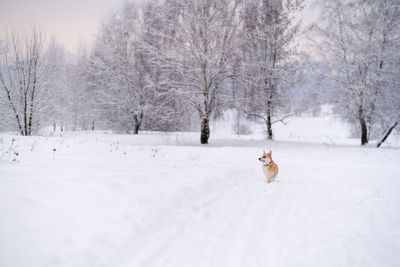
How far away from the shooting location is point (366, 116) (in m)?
11.0

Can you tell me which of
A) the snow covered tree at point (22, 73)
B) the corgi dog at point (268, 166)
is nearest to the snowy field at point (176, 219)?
the corgi dog at point (268, 166)

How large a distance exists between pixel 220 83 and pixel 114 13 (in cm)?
1186

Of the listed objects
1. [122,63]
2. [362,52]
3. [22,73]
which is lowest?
[22,73]

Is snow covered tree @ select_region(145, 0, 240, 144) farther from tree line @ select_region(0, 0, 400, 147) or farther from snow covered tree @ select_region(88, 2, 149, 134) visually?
snow covered tree @ select_region(88, 2, 149, 134)

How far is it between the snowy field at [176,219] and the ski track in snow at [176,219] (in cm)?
1

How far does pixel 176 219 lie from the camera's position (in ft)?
9.37

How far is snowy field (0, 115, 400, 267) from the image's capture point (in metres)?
1.95

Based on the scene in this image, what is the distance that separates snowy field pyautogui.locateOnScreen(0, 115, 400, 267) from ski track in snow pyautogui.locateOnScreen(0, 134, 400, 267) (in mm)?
12

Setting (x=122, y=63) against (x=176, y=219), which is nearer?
(x=176, y=219)

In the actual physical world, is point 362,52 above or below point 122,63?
below

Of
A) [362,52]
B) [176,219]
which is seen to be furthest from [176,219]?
[362,52]

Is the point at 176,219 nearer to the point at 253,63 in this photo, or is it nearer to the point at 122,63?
the point at 253,63

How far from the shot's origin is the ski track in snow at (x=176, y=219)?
1.95 meters

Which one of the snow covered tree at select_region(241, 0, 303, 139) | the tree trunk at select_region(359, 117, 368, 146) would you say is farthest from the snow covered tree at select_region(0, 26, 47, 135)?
the tree trunk at select_region(359, 117, 368, 146)
